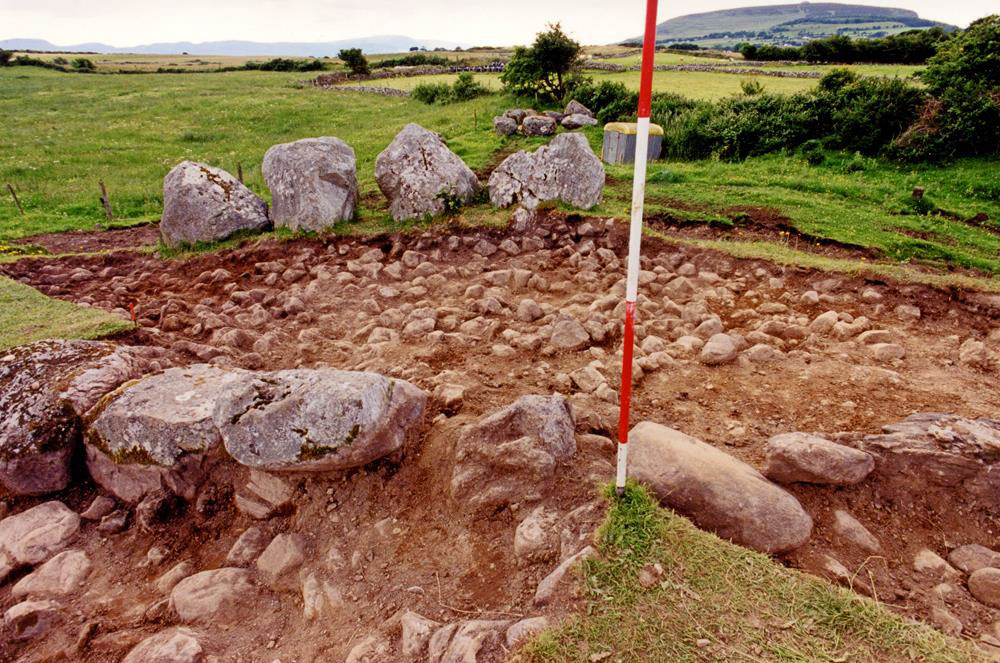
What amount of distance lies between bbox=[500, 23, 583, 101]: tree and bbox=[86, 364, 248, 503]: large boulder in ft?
87.4

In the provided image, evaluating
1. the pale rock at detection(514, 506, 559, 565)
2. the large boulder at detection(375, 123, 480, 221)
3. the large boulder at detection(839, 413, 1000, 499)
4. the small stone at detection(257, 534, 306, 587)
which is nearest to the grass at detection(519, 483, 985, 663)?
the pale rock at detection(514, 506, 559, 565)

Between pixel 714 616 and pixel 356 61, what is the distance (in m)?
60.7

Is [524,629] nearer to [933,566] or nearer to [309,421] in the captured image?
[309,421]

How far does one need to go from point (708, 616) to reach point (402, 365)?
487cm

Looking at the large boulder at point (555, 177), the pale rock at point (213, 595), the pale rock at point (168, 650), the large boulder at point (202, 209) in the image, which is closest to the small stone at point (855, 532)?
the pale rock at point (213, 595)

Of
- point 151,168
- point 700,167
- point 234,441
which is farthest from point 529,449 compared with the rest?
point 151,168

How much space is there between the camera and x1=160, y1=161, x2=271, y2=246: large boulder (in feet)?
42.2

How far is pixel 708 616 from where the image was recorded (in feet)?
12.4

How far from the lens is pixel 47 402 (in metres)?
6.00

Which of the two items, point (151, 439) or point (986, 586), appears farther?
point (151, 439)

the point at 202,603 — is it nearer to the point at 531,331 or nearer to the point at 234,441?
the point at 234,441

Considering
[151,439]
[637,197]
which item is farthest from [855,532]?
A: [151,439]

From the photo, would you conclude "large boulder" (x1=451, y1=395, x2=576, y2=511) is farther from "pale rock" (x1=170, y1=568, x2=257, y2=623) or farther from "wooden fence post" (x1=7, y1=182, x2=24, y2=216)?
"wooden fence post" (x1=7, y1=182, x2=24, y2=216)

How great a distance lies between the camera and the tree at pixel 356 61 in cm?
5506
